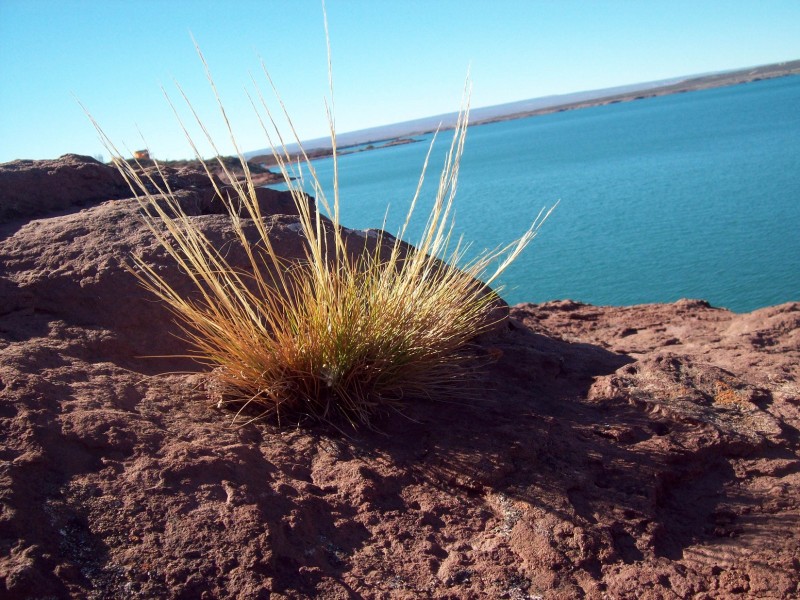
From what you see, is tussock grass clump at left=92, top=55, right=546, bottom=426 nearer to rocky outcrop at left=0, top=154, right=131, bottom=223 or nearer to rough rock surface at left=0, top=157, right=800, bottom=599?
rough rock surface at left=0, top=157, right=800, bottom=599

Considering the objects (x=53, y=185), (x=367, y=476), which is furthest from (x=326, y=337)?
(x=53, y=185)

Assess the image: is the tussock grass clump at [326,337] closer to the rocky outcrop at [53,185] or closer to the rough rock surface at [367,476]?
the rough rock surface at [367,476]

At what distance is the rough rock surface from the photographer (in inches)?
74.4

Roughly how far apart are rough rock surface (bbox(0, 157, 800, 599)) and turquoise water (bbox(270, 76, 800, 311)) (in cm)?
207

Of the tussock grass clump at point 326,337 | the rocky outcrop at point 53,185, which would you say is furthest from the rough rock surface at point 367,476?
the rocky outcrop at point 53,185

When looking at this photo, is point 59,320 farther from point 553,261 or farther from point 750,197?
point 750,197

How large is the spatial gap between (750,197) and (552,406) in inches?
384

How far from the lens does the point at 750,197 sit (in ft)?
36.6

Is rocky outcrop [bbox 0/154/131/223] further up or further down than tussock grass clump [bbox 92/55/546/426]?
further up

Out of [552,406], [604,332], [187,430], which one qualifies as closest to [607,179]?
[604,332]

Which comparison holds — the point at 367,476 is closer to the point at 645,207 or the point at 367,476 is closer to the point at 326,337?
the point at 326,337

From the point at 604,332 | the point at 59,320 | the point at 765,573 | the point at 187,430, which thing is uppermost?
the point at 59,320

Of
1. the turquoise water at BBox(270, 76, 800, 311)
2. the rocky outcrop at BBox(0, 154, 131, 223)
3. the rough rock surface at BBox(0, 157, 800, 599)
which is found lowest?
the turquoise water at BBox(270, 76, 800, 311)

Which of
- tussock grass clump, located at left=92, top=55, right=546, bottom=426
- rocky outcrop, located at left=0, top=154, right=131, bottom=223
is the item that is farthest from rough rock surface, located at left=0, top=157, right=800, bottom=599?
rocky outcrop, located at left=0, top=154, right=131, bottom=223
